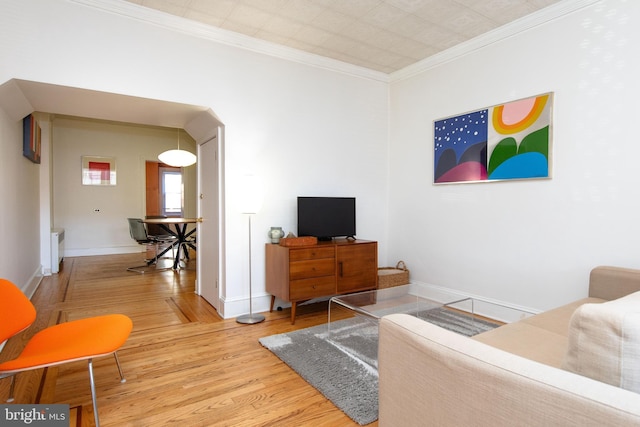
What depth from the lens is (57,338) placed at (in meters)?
1.96

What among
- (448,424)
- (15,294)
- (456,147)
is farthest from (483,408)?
(456,147)

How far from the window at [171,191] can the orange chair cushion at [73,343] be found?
23.5ft

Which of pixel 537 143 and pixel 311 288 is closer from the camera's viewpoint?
pixel 537 143

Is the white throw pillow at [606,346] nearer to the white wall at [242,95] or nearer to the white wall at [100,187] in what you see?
the white wall at [242,95]

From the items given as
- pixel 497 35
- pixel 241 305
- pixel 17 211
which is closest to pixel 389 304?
pixel 241 305

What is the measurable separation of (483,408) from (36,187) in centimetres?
625

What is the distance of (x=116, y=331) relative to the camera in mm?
1986

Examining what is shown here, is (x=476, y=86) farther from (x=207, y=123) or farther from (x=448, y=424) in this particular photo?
(x=448, y=424)

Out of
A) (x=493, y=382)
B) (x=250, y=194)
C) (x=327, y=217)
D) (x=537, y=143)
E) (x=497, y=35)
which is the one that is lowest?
(x=493, y=382)

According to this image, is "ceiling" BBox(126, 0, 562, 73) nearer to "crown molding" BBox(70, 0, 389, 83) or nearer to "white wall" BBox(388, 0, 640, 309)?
"crown molding" BBox(70, 0, 389, 83)

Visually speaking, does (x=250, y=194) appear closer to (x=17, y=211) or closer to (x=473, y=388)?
(x=17, y=211)

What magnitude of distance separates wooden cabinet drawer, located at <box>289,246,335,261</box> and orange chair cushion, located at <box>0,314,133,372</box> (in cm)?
153
